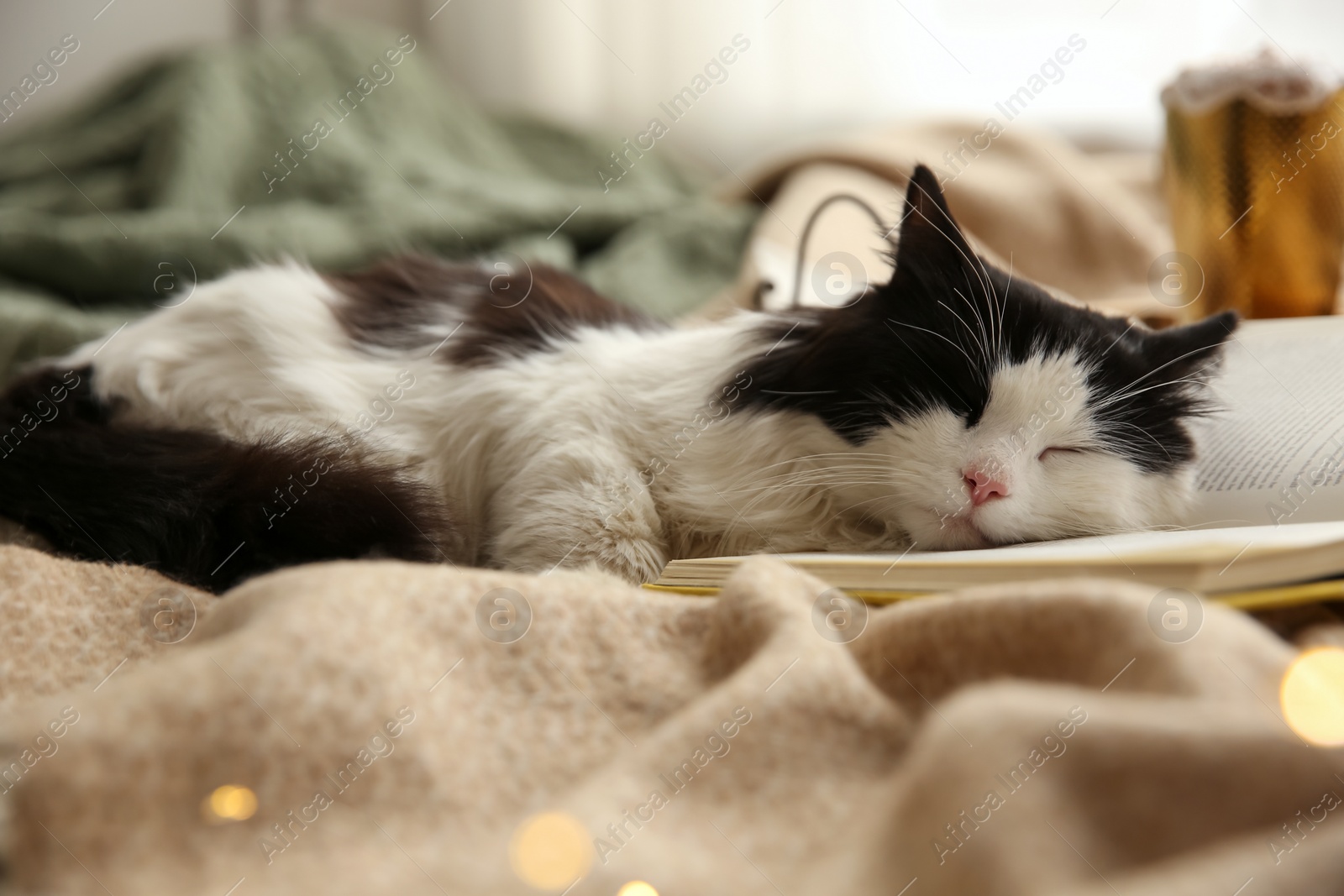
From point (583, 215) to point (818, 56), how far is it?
1.09 m

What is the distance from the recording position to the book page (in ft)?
3.36

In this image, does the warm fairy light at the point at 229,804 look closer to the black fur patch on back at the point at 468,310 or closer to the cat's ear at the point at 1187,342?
the black fur patch on back at the point at 468,310

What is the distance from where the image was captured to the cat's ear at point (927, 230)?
1055 mm

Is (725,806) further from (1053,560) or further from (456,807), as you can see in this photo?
(1053,560)

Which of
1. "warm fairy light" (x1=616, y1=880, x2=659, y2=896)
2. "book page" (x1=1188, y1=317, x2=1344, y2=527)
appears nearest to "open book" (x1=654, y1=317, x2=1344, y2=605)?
"book page" (x1=1188, y1=317, x2=1344, y2=527)

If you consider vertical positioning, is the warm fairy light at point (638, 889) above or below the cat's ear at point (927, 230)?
below

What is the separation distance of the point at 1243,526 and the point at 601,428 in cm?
73

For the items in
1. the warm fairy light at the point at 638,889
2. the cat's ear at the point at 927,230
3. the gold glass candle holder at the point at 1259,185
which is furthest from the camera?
the gold glass candle holder at the point at 1259,185

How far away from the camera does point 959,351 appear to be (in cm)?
102

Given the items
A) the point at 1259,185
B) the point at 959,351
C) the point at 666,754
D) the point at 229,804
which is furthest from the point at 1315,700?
the point at 1259,185

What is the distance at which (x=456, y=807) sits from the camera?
57 centimetres

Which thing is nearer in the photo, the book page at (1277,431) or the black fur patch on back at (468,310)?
the book page at (1277,431)

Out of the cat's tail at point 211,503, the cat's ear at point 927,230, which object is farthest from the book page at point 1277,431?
the cat's tail at point 211,503

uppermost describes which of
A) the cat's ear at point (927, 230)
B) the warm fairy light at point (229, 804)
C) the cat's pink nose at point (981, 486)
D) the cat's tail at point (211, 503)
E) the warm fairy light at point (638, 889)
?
the cat's ear at point (927, 230)
